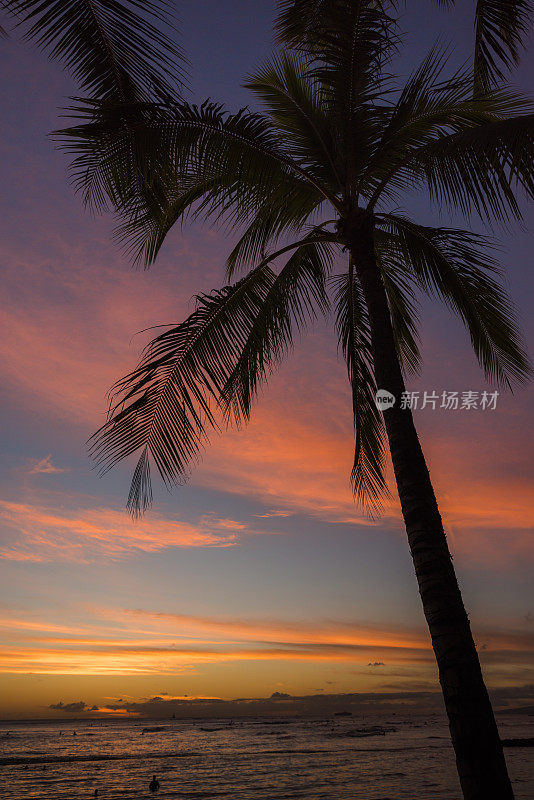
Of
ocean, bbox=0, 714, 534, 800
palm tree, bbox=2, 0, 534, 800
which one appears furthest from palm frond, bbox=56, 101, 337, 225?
ocean, bbox=0, 714, 534, 800

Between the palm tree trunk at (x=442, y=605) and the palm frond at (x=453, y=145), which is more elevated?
the palm frond at (x=453, y=145)

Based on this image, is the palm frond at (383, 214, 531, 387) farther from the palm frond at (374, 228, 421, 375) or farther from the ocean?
the ocean

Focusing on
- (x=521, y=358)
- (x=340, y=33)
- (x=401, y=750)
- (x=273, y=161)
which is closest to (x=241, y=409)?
(x=273, y=161)

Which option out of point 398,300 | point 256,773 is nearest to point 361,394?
point 398,300

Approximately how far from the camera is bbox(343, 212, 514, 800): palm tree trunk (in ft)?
13.4

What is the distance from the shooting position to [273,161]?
6879 mm

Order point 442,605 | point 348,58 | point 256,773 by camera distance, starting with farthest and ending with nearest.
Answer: point 256,773, point 348,58, point 442,605

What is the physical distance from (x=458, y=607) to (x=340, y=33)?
6.04 meters

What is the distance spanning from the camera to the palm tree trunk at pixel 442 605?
13.4 feet

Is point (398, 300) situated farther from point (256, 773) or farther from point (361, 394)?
point (256, 773)

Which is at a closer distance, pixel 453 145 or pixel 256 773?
pixel 453 145

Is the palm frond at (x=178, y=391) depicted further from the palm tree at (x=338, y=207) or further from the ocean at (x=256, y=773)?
the ocean at (x=256, y=773)

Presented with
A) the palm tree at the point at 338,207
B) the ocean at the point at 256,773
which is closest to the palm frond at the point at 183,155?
the palm tree at the point at 338,207

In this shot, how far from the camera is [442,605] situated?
4.57m
